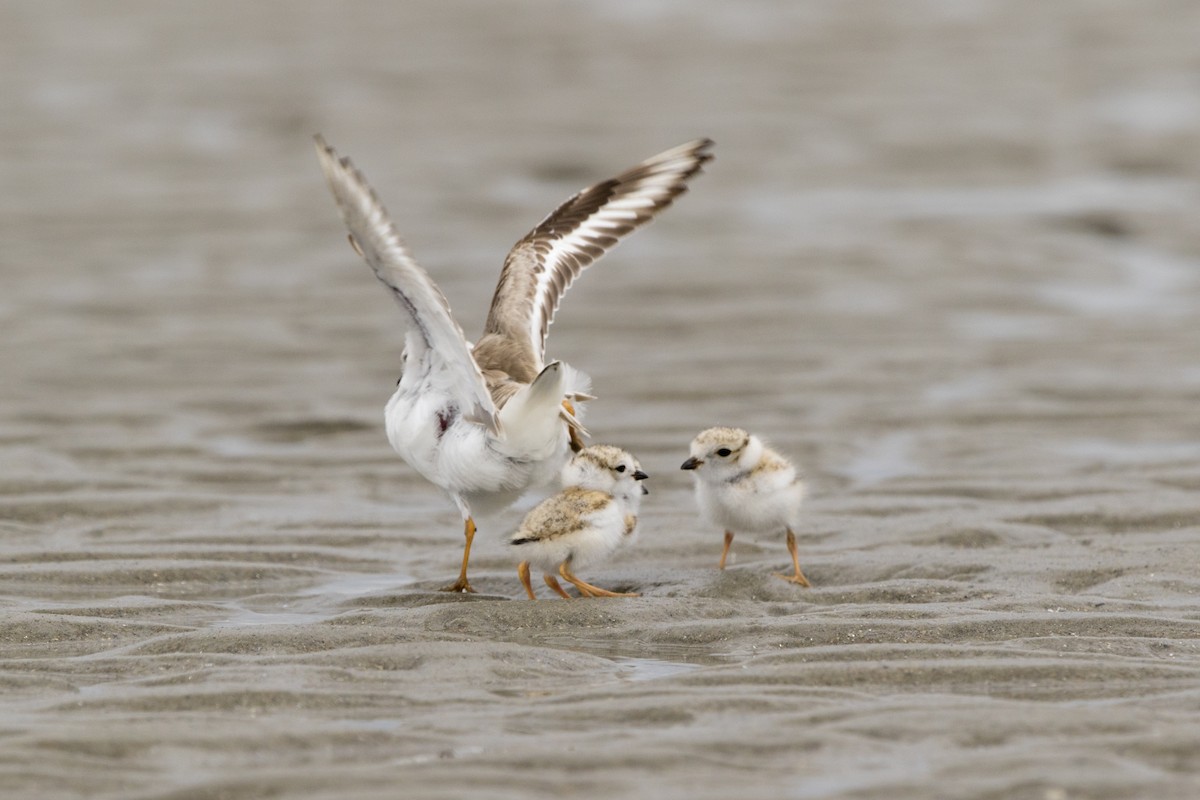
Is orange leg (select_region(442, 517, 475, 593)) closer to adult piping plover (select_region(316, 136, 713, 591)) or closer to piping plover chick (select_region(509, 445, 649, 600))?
adult piping plover (select_region(316, 136, 713, 591))

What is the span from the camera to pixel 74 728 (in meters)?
5.09

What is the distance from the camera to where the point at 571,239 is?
29.8 feet

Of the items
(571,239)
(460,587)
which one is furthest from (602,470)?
(571,239)

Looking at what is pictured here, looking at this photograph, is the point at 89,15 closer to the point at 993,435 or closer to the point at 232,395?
the point at 232,395

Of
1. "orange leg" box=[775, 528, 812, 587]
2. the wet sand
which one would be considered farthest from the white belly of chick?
"orange leg" box=[775, 528, 812, 587]

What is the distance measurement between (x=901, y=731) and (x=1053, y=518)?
358cm

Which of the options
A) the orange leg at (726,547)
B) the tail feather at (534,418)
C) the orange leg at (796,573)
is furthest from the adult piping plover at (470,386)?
the orange leg at (796,573)

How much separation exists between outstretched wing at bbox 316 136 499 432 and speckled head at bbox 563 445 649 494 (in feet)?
2.08

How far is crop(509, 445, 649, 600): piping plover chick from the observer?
723 cm

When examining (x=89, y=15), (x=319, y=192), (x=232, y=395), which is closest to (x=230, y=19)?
(x=89, y=15)

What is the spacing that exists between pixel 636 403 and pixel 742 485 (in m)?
3.28

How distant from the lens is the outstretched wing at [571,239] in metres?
8.42

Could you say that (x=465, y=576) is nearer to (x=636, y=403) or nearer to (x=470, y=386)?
(x=470, y=386)

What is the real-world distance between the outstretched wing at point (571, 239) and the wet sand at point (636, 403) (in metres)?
1.15
